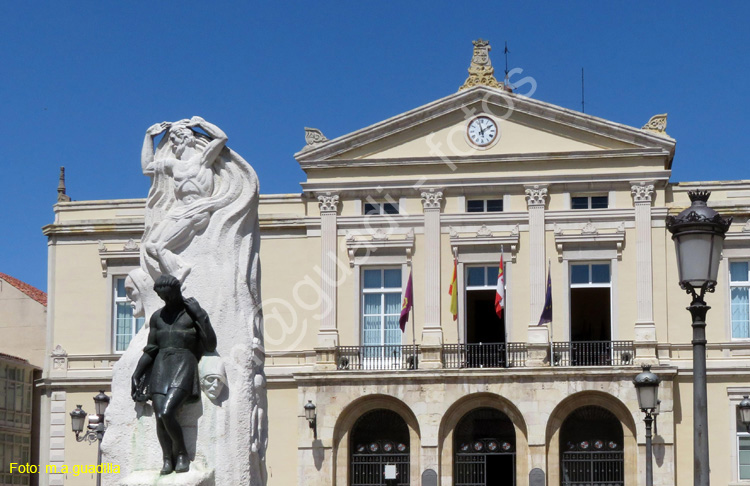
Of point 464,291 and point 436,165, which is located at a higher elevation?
point 436,165

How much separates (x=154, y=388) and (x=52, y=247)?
104 ft

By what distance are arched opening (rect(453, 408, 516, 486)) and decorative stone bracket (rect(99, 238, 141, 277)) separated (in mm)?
10913

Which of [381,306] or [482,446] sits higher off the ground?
[381,306]

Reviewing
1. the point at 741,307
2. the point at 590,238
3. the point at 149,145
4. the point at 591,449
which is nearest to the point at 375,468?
the point at 591,449

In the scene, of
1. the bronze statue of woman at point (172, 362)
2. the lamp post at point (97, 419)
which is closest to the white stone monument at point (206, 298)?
the bronze statue of woman at point (172, 362)

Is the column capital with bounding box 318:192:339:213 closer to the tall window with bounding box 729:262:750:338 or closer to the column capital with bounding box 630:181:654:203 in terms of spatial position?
the column capital with bounding box 630:181:654:203

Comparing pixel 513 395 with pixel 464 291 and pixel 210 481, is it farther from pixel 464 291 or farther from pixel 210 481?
pixel 210 481

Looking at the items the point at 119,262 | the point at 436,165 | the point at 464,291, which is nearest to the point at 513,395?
the point at 464,291

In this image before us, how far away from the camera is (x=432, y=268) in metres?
39.8

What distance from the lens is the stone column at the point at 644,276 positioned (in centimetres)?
3809

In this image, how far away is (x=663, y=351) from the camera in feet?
126

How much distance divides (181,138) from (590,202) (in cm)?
2781

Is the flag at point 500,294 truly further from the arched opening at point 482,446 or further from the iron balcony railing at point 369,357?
the iron balcony railing at point 369,357

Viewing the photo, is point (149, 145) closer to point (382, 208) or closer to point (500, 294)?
point (500, 294)
